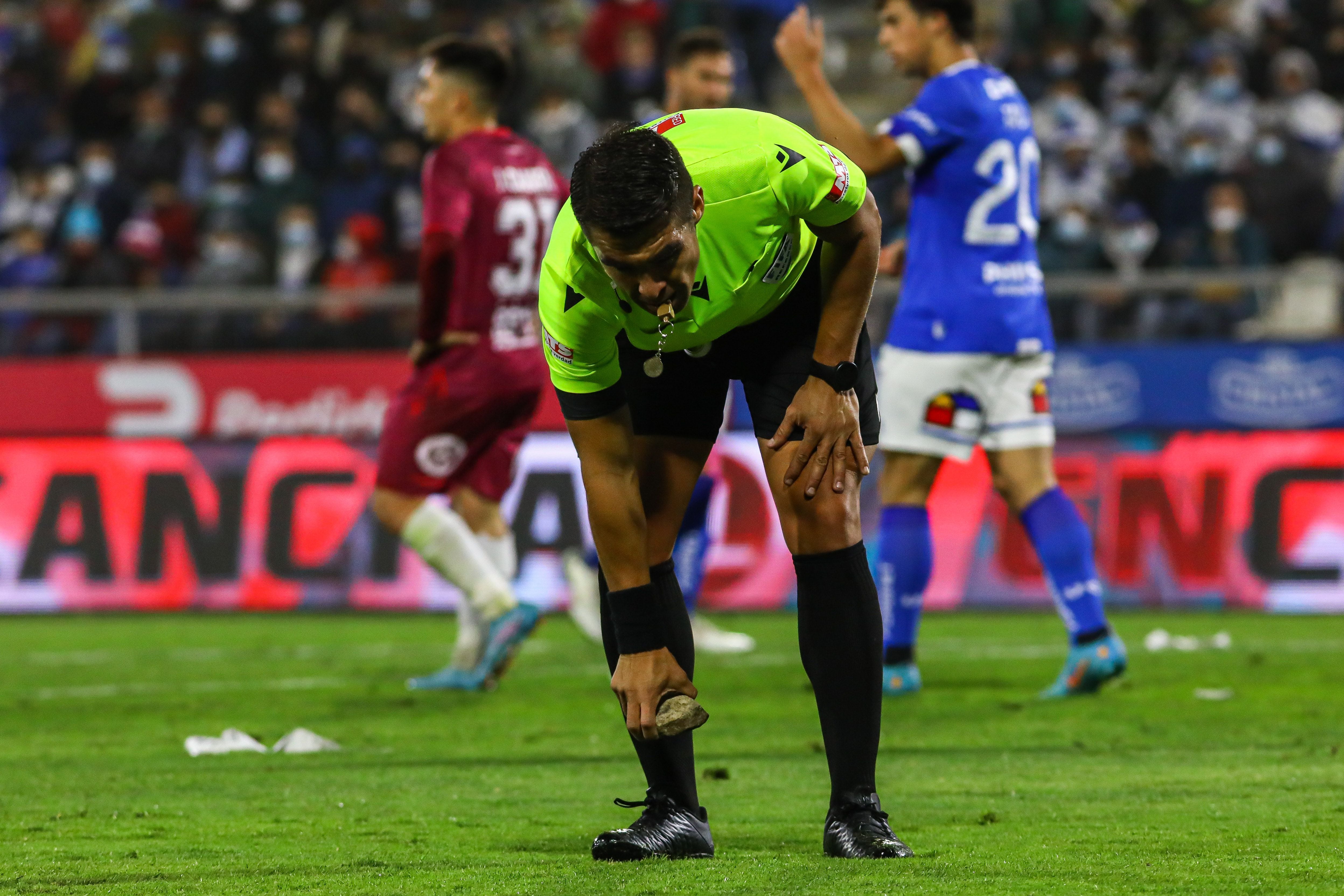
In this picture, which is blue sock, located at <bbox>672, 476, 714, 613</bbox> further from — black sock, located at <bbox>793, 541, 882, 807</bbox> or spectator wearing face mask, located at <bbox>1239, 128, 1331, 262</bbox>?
spectator wearing face mask, located at <bbox>1239, 128, 1331, 262</bbox>

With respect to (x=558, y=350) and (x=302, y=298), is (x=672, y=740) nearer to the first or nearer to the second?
(x=558, y=350)

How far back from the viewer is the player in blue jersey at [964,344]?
6977mm

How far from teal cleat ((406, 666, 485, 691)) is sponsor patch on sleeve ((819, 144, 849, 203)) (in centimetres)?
412

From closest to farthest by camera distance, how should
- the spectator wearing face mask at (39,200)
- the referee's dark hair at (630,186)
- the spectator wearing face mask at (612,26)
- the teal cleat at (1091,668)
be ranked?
the referee's dark hair at (630,186) → the teal cleat at (1091,668) → the spectator wearing face mask at (39,200) → the spectator wearing face mask at (612,26)

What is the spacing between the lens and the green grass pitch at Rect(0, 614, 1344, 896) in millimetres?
3787

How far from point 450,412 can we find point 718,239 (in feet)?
13.6

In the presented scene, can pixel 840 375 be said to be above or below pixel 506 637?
above

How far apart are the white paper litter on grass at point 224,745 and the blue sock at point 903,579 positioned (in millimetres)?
2370

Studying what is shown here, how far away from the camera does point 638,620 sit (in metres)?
3.91

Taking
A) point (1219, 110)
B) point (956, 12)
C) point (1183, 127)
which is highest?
point (956, 12)

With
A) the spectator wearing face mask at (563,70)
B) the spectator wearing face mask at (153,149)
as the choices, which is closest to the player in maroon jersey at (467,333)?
the spectator wearing face mask at (563,70)

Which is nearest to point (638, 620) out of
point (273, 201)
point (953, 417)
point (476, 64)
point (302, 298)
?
point (953, 417)

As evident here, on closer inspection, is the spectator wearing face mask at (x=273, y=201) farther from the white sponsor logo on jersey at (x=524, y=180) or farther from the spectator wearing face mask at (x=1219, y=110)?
the white sponsor logo on jersey at (x=524, y=180)

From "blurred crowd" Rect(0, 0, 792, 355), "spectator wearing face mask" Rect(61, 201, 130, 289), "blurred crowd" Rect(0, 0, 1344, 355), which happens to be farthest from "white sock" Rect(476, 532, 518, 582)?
"spectator wearing face mask" Rect(61, 201, 130, 289)
